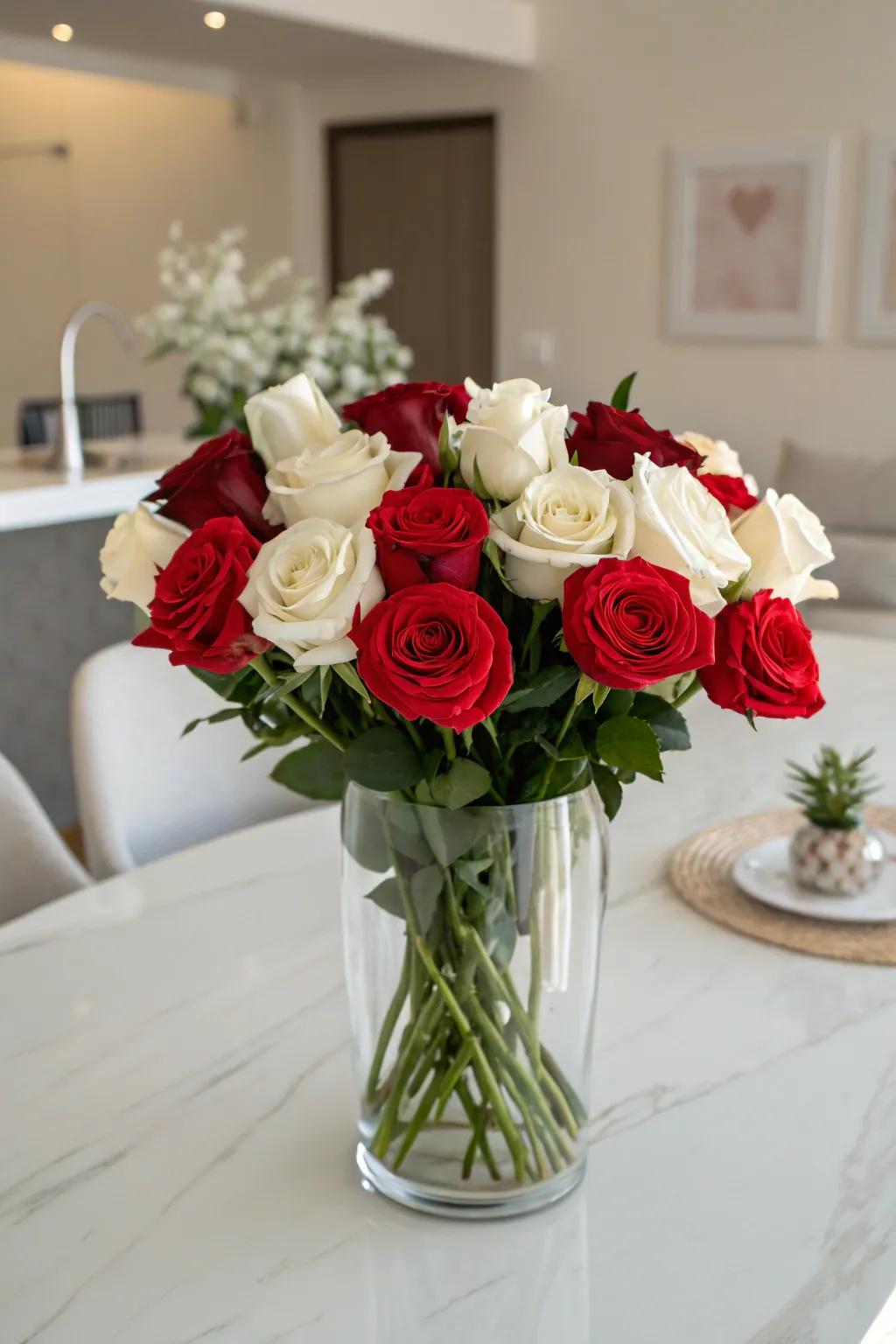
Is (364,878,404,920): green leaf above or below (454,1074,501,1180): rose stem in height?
above

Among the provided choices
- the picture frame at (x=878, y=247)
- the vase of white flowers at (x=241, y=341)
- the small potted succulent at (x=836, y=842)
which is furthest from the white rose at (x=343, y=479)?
the picture frame at (x=878, y=247)

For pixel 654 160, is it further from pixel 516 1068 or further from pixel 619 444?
pixel 516 1068

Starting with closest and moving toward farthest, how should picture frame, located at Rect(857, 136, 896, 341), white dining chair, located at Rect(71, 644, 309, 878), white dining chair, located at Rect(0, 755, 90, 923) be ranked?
white dining chair, located at Rect(0, 755, 90, 923), white dining chair, located at Rect(71, 644, 309, 878), picture frame, located at Rect(857, 136, 896, 341)

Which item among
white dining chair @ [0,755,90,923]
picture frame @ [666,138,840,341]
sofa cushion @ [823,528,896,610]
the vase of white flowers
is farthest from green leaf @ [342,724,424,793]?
picture frame @ [666,138,840,341]

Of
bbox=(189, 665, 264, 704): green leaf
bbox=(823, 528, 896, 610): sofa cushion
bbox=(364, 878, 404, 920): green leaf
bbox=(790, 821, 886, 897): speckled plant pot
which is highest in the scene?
bbox=(189, 665, 264, 704): green leaf

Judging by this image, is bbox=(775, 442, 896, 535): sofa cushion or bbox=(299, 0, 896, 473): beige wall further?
bbox=(299, 0, 896, 473): beige wall

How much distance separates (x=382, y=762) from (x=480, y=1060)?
7.8 inches

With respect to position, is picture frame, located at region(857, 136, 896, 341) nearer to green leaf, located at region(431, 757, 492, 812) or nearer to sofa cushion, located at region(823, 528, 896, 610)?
sofa cushion, located at region(823, 528, 896, 610)

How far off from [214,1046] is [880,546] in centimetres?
349

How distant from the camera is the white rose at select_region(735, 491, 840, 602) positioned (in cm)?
81

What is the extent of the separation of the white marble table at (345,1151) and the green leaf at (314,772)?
24 cm

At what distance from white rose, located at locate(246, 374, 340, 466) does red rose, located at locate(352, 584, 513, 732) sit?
169mm

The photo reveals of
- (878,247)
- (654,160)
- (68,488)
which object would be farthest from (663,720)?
(654,160)

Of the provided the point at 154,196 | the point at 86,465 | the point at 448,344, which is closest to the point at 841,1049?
the point at 86,465
